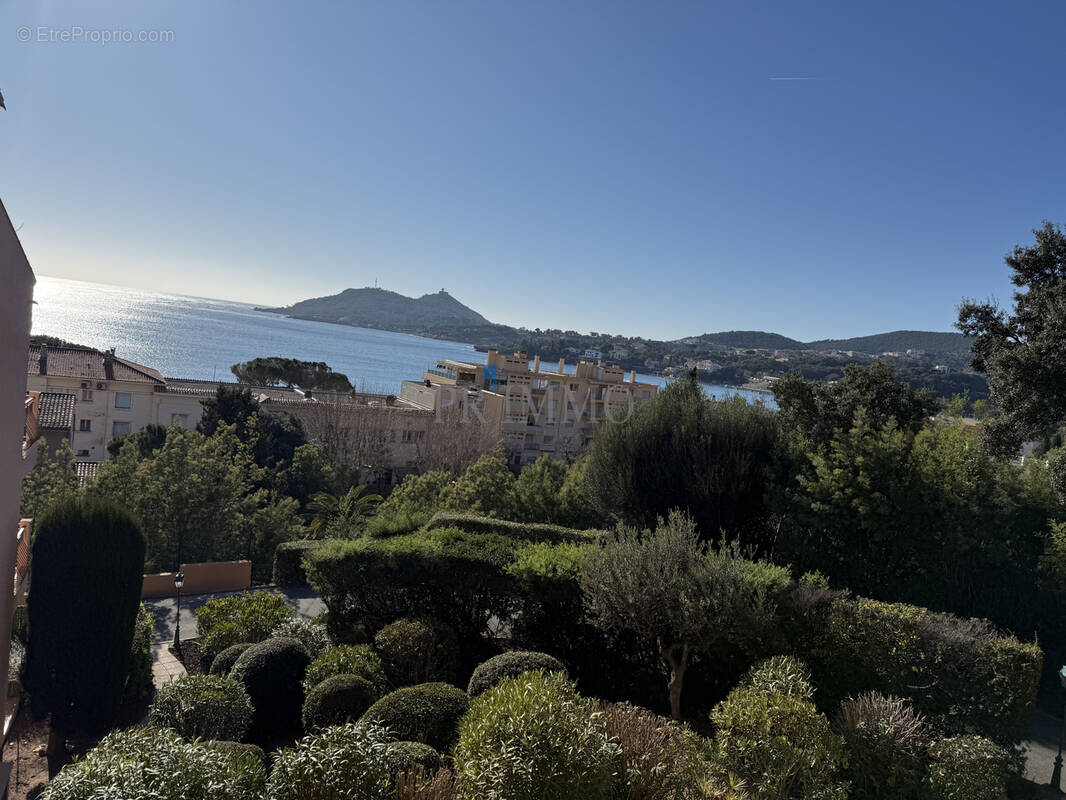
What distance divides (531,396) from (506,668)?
4187 cm

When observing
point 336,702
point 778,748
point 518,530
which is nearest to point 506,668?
point 336,702

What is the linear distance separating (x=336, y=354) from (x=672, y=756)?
427ft

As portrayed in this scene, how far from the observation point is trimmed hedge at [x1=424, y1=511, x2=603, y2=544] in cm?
1238

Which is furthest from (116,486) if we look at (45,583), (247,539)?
(45,583)

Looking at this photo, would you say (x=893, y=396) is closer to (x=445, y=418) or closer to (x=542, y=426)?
(x=445, y=418)

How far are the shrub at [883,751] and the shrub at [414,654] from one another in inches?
209

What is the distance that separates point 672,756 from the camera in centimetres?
552

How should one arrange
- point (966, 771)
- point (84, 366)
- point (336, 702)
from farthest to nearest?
point (84, 366), point (336, 702), point (966, 771)

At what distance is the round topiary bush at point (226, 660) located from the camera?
371 inches

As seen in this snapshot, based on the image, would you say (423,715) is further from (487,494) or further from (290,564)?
(487,494)

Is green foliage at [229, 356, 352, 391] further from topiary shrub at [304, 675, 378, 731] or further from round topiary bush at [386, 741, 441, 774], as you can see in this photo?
round topiary bush at [386, 741, 441, 774]

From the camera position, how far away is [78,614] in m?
9.01

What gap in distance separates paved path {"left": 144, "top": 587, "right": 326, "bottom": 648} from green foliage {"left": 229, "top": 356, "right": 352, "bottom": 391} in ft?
126

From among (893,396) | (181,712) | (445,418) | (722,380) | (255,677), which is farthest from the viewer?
(722,380)
